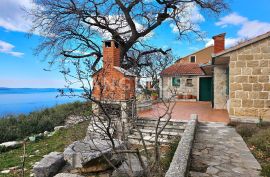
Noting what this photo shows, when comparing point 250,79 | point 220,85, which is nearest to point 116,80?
point 250,79

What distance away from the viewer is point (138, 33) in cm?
1886

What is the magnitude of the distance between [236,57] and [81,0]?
42.6ft

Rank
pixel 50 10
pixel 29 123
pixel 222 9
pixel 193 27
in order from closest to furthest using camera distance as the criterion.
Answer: pixel 29 123
pixel 50 10
pixel 222 9
pixel 193 27

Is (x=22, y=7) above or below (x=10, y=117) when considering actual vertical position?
above

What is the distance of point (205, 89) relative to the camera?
2314cm

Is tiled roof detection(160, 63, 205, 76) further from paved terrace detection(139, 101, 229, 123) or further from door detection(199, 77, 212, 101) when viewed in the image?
paved terrace detection(139, 101, 229, 123)

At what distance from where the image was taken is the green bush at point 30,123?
1224 cm

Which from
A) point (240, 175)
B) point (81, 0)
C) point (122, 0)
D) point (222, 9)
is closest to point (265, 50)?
point (240, 175)

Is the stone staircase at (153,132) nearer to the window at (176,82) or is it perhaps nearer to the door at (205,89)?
the door at (205,89)

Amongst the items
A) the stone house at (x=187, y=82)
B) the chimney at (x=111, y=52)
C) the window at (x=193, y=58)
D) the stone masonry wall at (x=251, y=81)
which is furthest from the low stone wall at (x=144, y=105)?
the window at (x=193, y=58)

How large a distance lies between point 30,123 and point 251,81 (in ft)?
40.5

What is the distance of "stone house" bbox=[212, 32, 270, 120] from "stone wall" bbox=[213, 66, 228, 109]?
5002 mm

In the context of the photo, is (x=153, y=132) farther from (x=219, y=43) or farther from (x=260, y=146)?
(x=219, y=43)

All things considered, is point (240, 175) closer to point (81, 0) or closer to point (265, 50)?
point (265, 50)
